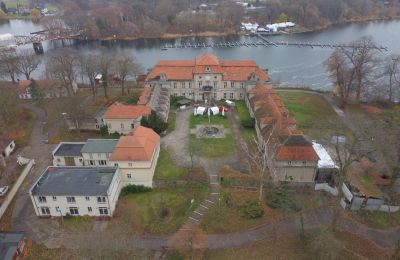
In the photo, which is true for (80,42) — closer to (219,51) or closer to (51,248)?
(219,51)

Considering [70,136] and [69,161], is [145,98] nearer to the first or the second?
[70,136]

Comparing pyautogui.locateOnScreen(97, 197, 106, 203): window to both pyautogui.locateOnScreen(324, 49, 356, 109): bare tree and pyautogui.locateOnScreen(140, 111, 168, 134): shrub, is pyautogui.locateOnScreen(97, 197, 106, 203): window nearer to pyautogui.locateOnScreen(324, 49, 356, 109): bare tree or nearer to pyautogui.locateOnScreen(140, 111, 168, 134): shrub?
pyautogui.locateOnScreen(140, 111, 168, 134): shrub

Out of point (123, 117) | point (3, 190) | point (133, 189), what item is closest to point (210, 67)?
point (123, 117)

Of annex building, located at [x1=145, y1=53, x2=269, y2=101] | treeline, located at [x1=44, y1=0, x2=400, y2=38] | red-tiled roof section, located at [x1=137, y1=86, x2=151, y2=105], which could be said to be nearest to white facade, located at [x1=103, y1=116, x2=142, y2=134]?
red-tiled roof section, located at [x1=137, y1=86, x2=151, y2=105]

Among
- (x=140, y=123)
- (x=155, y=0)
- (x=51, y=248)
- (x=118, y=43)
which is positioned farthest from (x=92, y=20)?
(x=51, y=248)

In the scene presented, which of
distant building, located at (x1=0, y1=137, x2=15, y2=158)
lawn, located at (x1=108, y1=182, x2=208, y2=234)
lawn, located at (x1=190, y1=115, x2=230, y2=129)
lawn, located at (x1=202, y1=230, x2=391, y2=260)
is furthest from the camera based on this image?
lawn, located at (x1=190, y1=115, x2=230, y2=129)
